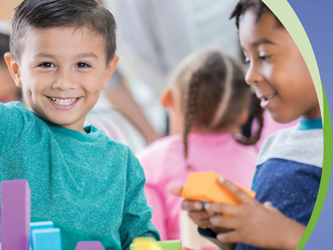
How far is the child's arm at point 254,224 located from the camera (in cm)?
42

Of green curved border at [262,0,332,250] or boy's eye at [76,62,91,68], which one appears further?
boy's eye at [76,62,91,68]

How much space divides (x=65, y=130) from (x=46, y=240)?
25cm

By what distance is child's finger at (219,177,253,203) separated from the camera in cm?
41

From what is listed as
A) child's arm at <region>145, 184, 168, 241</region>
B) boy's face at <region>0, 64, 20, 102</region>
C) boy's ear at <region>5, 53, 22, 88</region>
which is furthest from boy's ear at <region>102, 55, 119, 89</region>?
boy's face at <region>0, 64, 20, 102</region>

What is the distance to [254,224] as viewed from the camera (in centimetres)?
42

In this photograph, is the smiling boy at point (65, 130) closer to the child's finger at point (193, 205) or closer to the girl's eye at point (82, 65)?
the girl's eye at point (82, 65)

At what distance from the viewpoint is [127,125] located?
1441 millimetres

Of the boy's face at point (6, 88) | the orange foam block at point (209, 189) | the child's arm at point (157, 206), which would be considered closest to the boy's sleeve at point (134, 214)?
the orange foam block at point (209, 189)

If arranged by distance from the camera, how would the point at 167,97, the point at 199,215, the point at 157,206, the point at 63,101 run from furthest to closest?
1. the point at 167,97
2. the point at 157,206
3. the point at 63,101
4. the point at 199,215

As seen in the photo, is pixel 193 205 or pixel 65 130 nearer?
pixel 193 205

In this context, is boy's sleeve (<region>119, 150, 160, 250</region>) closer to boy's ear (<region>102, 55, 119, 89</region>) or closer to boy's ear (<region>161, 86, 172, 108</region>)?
boy's ear (<region>102, 55, 119, 89</region>)

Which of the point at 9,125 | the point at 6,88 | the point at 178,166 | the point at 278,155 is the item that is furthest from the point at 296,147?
the point at 6,88

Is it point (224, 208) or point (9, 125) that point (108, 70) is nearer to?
point (9, 125)

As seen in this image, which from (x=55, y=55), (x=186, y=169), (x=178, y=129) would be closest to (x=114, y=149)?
(x=55, y=55)
